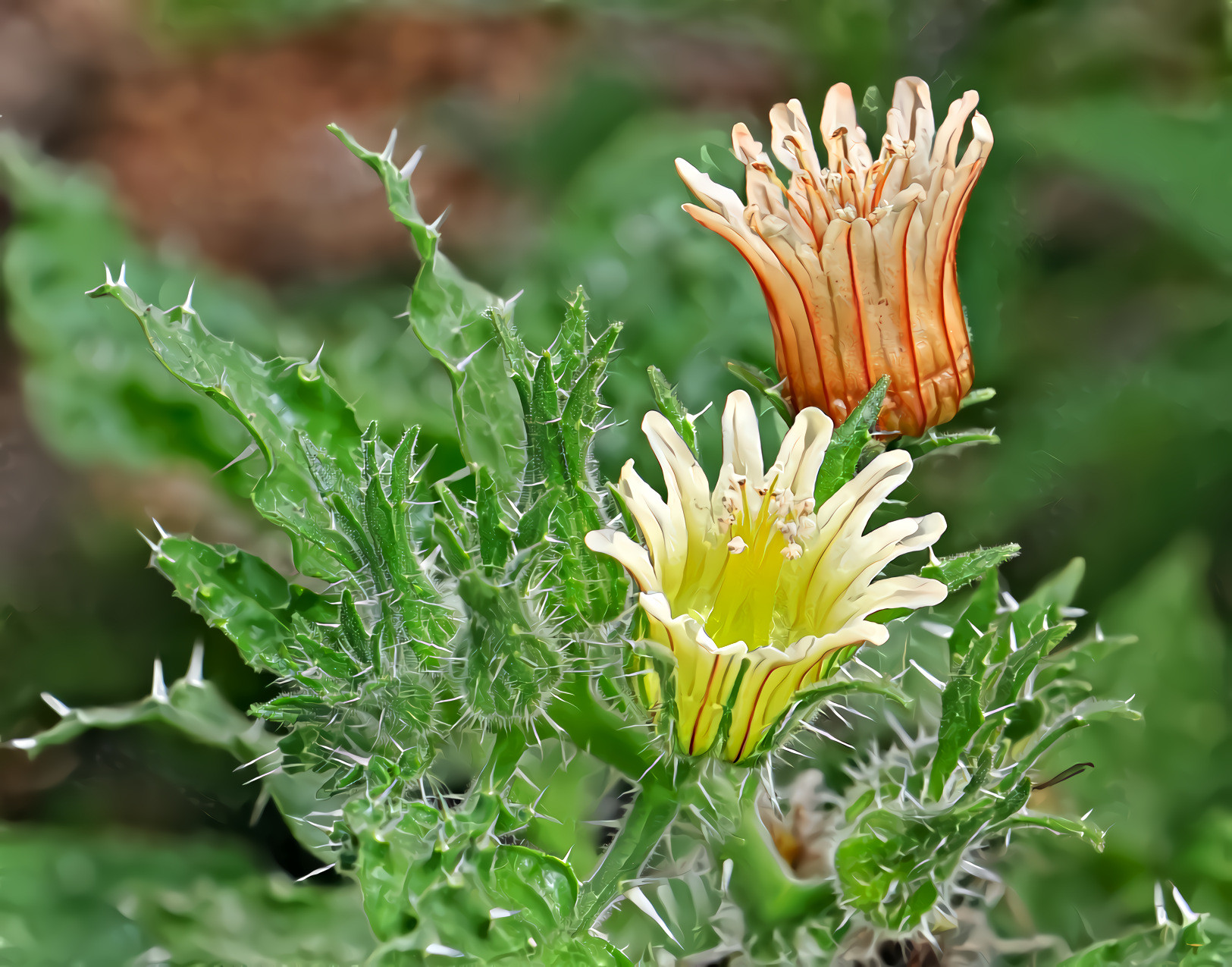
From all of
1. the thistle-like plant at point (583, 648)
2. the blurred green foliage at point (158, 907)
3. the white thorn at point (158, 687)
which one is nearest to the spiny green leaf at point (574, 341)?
the thistle-like plant at point (583, 648)

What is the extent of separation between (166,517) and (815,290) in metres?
1.29

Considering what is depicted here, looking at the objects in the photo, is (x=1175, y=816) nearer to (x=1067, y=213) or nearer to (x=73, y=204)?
(x=1067, y=213)

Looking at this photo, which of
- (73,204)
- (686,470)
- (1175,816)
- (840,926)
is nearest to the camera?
(686,470)

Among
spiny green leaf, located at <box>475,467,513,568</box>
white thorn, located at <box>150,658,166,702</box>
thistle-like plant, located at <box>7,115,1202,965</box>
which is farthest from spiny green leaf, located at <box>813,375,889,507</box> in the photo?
white thorn, located at <box>150,658,166,702</box>

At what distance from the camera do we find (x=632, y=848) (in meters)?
0.77

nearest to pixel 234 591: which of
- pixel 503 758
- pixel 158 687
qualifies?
pixel 158 687

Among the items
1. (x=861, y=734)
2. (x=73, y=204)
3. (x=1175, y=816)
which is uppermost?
(x=73, y=204)

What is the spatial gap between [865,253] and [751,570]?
0.29 meters

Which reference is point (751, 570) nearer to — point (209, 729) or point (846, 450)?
point (846, 450)

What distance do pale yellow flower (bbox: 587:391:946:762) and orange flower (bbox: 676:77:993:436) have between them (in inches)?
4.2

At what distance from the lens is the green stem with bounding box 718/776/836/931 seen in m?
0.86

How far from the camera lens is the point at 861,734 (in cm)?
126

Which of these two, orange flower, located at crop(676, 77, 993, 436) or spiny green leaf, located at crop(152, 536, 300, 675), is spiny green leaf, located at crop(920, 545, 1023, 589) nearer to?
orange flower, located at crop(676, 77, 993, 436)

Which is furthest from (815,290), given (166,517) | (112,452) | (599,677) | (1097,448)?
(166,517)
